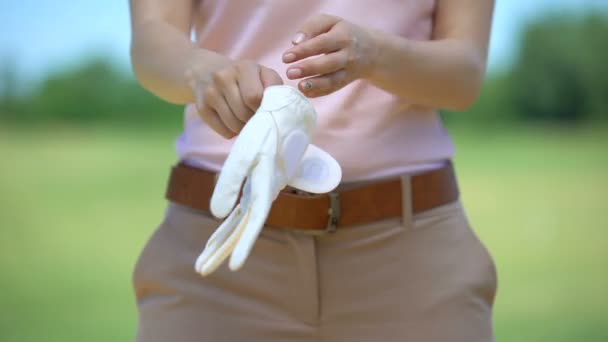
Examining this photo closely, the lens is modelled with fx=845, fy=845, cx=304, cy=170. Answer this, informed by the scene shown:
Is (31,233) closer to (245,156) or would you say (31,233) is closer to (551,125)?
(551,125)

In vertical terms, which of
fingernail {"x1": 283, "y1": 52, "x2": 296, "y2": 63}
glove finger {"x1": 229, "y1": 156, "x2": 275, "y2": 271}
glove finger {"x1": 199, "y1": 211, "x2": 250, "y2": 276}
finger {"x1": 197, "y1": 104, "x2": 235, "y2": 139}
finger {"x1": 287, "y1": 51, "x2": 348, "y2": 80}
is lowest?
glove finger {"x1": 199, "y1": 211, "x2": 250, "y2": 276}

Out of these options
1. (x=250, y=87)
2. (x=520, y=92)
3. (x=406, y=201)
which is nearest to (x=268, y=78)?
(x=250, y=87)

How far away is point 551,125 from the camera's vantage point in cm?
523

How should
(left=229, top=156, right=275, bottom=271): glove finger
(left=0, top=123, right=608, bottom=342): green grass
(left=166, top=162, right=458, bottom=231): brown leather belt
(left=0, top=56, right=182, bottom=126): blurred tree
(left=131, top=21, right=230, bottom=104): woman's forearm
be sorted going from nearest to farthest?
(left=229, top=156, right=275, bottom=271): glove finger, (left=131, top=21, right=230, bottom=104): woman's forearm, (left=166, top=162, right=458, bottom=231): brown leather belt, (left=0, top=123, right=608, bottom=342): green grass, (left=0, top=56, right=182, bottom=126): blurred tree

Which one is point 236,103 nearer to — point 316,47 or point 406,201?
point 316,47

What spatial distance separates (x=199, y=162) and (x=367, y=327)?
25cm

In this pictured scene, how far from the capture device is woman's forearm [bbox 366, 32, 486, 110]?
75 cm

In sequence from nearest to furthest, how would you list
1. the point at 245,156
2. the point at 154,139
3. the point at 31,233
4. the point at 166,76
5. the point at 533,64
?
the point at 245,156 → the point at 166,76 → the point at 31,233 → the point at 533,64 → the point at 154,139

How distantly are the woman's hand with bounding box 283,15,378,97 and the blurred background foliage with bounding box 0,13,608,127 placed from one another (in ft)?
12.5

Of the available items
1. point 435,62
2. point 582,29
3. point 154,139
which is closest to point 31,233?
point 154,139

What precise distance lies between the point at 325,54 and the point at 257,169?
12 centimetres

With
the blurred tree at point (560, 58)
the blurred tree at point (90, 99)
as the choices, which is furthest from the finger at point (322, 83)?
the blurred tree at point (560, 58)

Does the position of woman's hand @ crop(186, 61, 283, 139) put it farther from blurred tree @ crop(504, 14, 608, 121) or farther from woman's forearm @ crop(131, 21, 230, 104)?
blurred tree @ crop(504, 14, 608, 121)

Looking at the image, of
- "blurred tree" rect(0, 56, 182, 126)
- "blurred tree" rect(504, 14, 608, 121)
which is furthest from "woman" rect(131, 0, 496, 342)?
"blurred tree" rect(504, 14, 608, 121)
